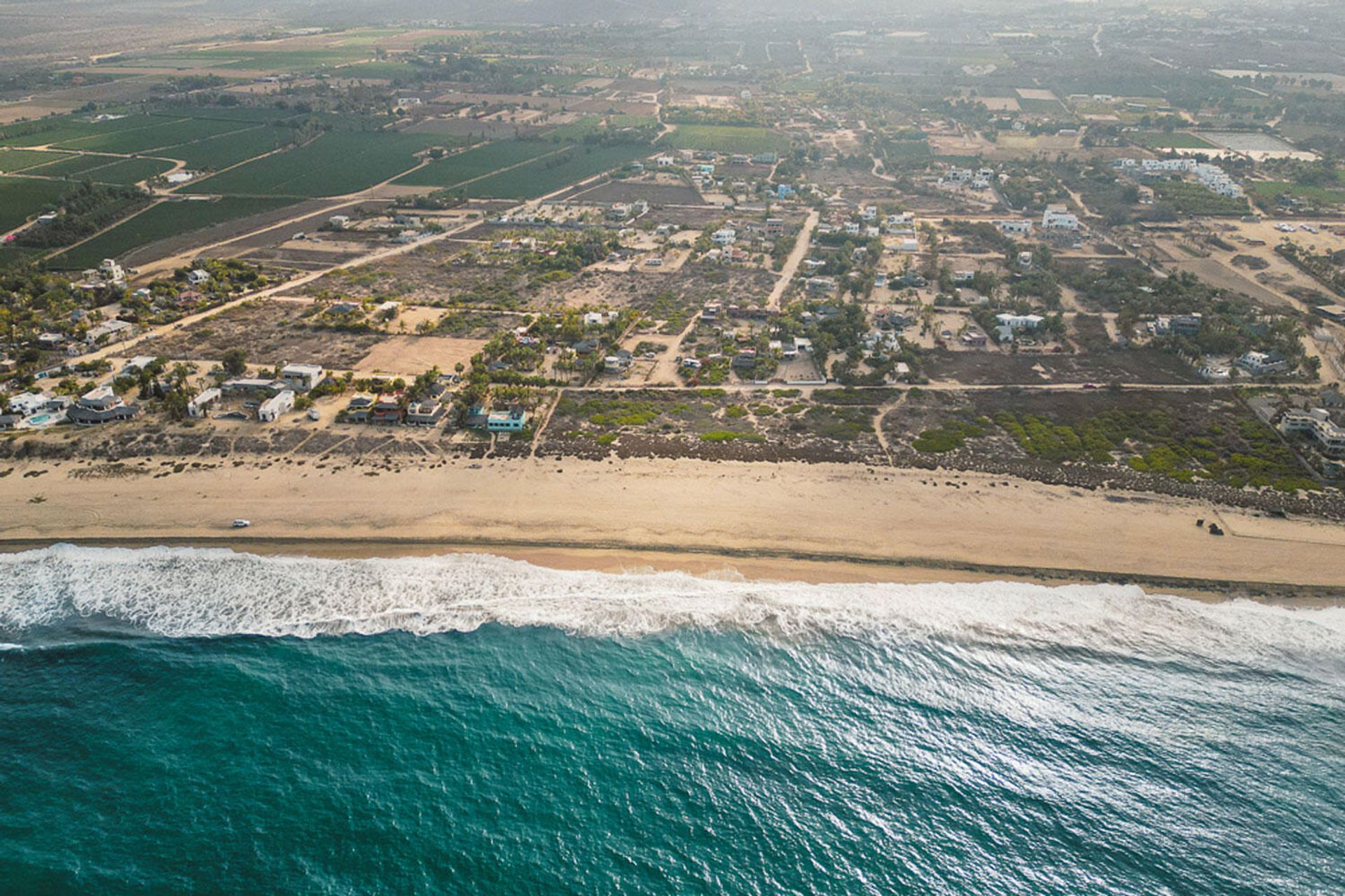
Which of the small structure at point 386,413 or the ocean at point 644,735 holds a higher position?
the small structure at point 386,413

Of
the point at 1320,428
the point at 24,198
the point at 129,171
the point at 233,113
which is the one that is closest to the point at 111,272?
the point at 24,198

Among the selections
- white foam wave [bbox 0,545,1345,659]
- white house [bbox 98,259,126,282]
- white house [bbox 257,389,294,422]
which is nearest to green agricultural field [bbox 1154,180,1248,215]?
white foam wave [bbox 0,545,1345,659]

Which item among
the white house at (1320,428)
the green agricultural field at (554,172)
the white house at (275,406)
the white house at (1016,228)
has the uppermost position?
the green agricultural field at (554,172)

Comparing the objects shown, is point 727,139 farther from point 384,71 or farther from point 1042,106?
point 384,71

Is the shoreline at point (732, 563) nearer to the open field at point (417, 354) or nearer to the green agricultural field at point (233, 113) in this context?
the open field at point (417, 354)

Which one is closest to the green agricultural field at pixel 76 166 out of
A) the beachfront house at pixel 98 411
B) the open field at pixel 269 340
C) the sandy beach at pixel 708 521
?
the open field at pixel 269 340

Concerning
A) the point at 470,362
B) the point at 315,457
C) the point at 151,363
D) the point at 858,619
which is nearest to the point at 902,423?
the point at 858,619

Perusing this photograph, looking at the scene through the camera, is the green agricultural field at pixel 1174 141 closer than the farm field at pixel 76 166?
No

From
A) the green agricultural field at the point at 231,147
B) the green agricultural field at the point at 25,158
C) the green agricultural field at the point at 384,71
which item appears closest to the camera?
the green agricultural field at the point at 25,158
